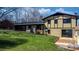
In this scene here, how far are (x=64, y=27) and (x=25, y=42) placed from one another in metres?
0.63

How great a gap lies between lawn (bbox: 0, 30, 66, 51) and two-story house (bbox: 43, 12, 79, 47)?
0.11m

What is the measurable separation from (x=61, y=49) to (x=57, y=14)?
0.54 m

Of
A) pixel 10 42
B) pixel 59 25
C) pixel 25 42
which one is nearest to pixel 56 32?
pixel 59 25

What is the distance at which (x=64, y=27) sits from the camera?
418 centimetres

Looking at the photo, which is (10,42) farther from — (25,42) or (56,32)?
(56,32)

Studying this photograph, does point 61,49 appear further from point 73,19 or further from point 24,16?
point 24,16

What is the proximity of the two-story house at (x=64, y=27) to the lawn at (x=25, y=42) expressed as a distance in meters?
0.11

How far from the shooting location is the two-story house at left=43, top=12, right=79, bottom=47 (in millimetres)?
4148

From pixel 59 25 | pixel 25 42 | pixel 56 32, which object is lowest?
pixel 25 42

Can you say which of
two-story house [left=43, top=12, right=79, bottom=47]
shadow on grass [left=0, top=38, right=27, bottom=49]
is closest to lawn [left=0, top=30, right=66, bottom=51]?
shadow on grass [left=0, top=38, right=27, bottom=49]
